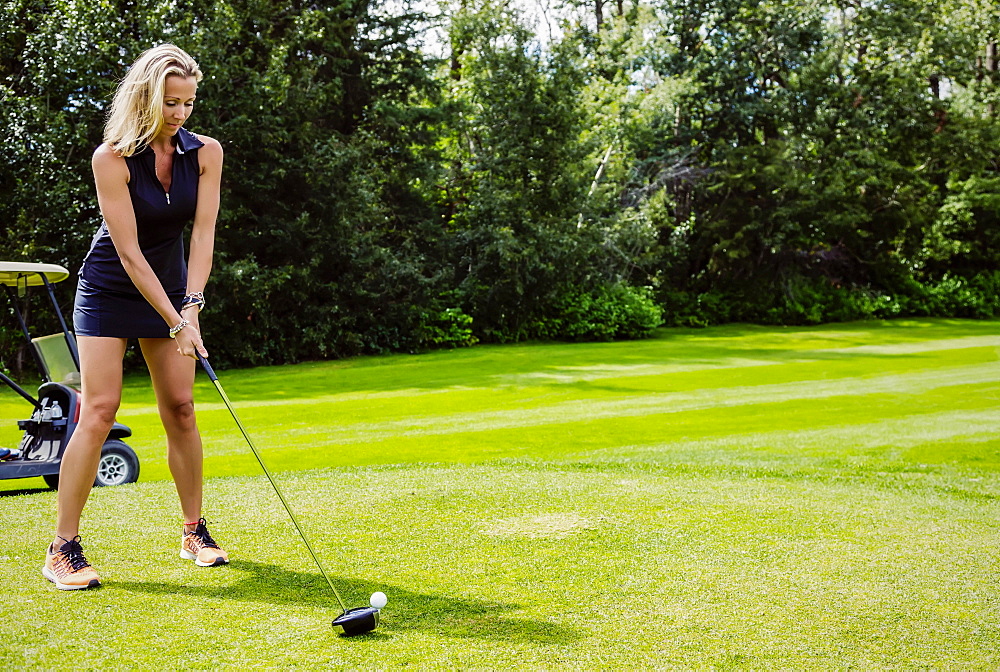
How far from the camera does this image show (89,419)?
141 inches

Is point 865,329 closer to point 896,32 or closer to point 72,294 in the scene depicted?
point 896,32

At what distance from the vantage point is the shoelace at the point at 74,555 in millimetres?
3303

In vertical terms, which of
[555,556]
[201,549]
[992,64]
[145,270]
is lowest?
[555,556]

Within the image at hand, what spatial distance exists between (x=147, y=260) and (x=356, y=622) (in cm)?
164

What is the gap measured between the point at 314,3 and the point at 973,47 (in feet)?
71.8

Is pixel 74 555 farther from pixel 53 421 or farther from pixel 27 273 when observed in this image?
pixel 27 273

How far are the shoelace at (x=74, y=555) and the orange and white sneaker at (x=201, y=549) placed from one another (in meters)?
0.39

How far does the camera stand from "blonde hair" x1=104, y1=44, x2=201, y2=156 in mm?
3328

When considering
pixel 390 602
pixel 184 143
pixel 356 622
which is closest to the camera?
pixel 356 622

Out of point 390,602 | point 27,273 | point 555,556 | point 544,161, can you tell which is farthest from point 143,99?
point 544,161

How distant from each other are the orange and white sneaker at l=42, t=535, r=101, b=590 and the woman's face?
59.9 inches

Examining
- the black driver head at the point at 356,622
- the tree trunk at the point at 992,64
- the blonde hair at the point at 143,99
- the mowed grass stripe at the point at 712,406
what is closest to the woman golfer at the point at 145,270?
the blonde hair at the point at 143,99

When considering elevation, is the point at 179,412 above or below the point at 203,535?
above

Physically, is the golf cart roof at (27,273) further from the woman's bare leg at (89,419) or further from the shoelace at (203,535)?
the shoelace at (203,535)
